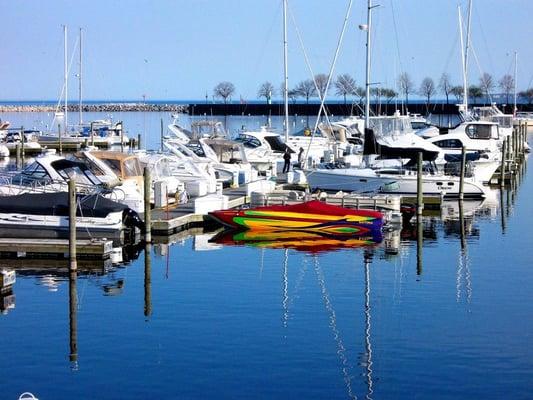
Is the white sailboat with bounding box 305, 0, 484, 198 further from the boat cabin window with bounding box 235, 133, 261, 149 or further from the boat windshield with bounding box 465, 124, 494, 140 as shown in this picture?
the boat windshield with bounding box 465, 124, 494, 140

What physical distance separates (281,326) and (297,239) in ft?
36.6

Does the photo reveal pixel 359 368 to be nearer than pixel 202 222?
Yes

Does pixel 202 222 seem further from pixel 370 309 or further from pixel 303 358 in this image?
pixel 303 358

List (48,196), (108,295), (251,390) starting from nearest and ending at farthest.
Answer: (251,390) → (108,295) → (48,196)

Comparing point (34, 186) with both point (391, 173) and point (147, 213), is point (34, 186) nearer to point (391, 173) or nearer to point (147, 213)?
point (147, 213)

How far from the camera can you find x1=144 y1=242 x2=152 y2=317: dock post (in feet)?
74.4

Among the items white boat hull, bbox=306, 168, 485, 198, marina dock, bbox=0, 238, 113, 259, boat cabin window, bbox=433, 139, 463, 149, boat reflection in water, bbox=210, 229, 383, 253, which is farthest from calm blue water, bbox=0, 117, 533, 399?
boat cabin window, bbox=433, 139, 463, 149

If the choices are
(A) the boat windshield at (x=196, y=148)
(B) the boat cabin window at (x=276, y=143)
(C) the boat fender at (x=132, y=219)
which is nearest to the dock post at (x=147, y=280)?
(C) the boat fender at (x=132, y=219)

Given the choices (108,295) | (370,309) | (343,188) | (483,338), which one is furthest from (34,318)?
(343,188)

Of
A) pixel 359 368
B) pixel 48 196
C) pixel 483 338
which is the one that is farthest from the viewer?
pixel 48 196

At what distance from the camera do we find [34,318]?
850 inches

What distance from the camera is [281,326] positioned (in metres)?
20.9

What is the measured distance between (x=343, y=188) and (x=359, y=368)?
23590 millimetres

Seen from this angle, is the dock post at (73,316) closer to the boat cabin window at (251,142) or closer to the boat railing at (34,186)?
the boat railing at (34,186)
